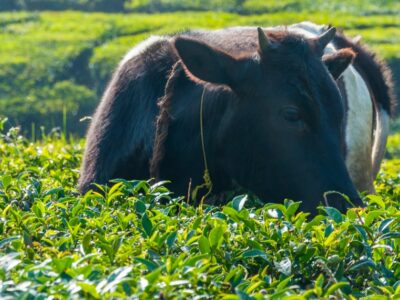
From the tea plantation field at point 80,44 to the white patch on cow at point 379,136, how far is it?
483 centimetres

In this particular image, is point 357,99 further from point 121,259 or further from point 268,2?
point 268,2

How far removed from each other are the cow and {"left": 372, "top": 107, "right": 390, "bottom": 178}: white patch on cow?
179cm

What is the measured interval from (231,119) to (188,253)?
2167 millimetres

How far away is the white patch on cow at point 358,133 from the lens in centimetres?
657

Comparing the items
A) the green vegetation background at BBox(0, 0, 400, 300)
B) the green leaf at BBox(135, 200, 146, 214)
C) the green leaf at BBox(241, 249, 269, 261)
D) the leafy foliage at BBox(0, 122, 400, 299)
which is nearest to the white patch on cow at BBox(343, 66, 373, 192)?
the green vegetation background at BBox(0, 0, 400, 300)

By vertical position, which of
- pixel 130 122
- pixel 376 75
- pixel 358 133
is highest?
pixel 130 122

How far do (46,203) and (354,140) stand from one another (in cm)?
337

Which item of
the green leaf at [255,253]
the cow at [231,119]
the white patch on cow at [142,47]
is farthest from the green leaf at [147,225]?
the white patch on cow at [142,47]

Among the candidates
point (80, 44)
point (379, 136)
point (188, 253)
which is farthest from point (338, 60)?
point (80, 44)

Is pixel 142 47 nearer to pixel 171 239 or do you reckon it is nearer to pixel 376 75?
pixel 376 75

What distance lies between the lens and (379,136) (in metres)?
7.36

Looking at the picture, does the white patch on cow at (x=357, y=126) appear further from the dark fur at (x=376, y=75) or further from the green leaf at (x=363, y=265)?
the green leaf at (x=363, y=265)

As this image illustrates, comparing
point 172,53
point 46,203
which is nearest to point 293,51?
point 172,53

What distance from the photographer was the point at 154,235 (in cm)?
300
